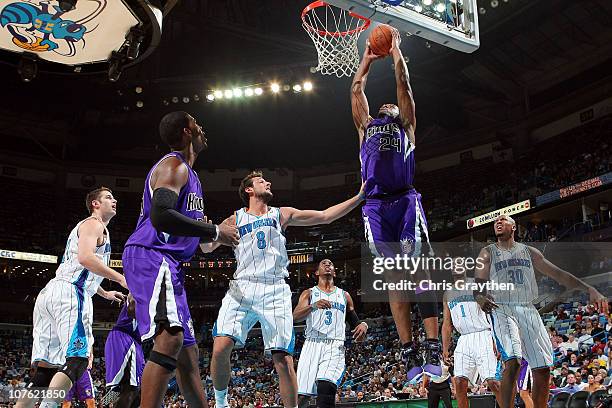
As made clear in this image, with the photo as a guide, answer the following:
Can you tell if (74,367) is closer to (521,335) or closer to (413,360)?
(413,360)

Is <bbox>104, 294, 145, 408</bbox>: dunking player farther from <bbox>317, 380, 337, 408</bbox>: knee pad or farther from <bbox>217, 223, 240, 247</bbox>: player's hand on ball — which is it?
<bbox>317, 380, 337, 408</bbox>: knee pad

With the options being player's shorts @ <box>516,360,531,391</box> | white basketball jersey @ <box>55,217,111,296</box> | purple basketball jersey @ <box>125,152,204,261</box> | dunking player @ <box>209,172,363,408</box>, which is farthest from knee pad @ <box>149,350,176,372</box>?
player's shorts @ <box>516,360,531,391</box>

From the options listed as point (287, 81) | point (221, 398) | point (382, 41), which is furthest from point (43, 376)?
point (287, 81)

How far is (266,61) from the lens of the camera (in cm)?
2225

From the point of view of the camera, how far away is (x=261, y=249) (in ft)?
20.8

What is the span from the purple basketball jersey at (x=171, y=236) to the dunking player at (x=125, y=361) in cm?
160

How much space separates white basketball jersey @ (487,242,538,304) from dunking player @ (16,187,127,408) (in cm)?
388

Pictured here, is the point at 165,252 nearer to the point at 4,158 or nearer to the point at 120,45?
the point at 120,45

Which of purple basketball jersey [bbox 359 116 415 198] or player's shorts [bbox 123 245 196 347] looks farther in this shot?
purple basketball jersey [bbox 359 116 415 198]

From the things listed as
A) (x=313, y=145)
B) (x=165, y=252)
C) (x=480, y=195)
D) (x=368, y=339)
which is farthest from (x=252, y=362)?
(x=165, y=252)

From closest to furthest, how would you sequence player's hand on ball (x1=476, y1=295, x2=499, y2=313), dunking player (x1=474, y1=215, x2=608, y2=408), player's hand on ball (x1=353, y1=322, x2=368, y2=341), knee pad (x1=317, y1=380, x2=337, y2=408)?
dunking player (x1=474, y1=215, x2=608, y2=408)
player's hand on ball (x1=476, y1=295, x2=499, y2=313)
knee pad (x1=317, y1=380, x2=337, y2=408)
player's hand on ball (x1=353, y1=322, x2=368, y2=341)

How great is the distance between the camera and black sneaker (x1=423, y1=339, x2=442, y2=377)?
5.73 metres

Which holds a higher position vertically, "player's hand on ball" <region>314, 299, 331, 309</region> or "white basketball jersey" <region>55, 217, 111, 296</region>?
"white basketball jersey" <region>55, 217, 111, 296</region>

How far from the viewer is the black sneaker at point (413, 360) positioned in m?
5.79
